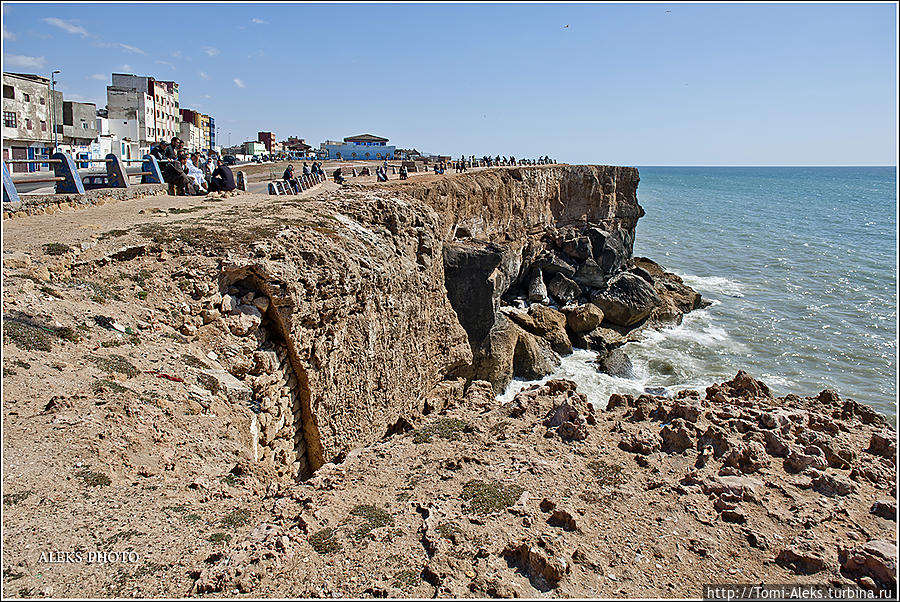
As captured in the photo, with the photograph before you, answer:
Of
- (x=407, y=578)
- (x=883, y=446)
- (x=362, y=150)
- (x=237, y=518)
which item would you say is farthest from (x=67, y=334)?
(x=362, y=150)

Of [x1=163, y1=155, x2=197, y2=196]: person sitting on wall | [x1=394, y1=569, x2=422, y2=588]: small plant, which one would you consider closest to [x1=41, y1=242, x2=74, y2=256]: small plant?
[x1=394, y1=569, x2=422, y2=588]: small plant

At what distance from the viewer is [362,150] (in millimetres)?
66312

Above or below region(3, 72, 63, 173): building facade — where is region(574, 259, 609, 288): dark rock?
below

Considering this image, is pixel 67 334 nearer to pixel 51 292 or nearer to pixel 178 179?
pixel 51 292

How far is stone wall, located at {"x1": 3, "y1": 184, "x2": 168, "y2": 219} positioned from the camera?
40.6 feet

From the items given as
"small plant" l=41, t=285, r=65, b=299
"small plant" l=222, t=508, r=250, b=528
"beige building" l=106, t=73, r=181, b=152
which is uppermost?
"beige building" l=106, t=73, r=181, b=152

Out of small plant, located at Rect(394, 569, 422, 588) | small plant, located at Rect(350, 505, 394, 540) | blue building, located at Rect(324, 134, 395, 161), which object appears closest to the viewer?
small plant, located at Rect(394, 569, 422, 588)

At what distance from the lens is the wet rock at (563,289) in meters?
33.2

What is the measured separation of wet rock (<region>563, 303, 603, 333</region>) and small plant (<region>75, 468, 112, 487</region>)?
84.0ft

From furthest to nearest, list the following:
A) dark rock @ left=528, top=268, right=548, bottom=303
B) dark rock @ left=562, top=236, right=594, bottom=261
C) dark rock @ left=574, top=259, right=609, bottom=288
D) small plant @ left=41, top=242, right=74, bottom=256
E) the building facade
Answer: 1. the building facade
2. dark rock @ left=562, top=236, right=594, bottom=261
3. dark rock @ left=574, top=259, right=609, bottom=288
4. dark rock @ left=528, top=268, right=548, bottom=303
5. small plant @ left=41, top=242, right=74, bottom=256

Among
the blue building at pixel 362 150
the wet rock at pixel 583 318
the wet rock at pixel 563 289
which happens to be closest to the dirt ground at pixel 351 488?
the wet rock at pixel 583 318

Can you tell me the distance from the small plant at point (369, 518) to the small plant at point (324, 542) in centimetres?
30

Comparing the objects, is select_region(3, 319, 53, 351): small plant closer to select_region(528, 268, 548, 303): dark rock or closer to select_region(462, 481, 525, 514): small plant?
select_region(462, 481, 525, 514): small plant

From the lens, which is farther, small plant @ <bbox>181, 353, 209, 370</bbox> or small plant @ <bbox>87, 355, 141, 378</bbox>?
small plant @ <bbox>181, 353, 209, 370</bbox>
